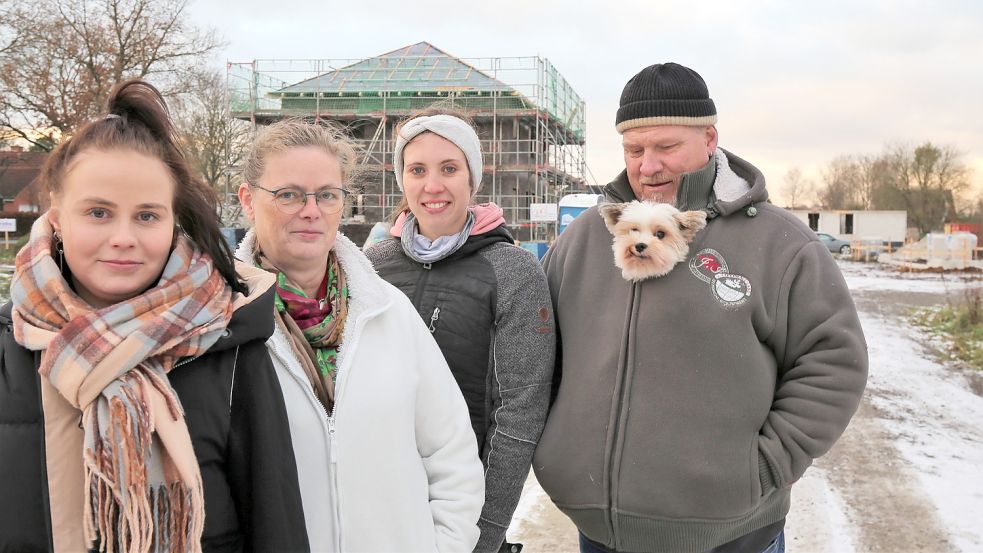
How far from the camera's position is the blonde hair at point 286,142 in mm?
2150

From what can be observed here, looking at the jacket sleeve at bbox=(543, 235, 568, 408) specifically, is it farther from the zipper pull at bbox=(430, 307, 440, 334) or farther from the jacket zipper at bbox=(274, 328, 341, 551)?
the jacket zipper at bbox=(274, 328, 341, 551)

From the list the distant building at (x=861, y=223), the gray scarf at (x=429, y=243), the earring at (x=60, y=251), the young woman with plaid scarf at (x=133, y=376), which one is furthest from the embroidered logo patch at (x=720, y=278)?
the distant building at (x=861, y=223)

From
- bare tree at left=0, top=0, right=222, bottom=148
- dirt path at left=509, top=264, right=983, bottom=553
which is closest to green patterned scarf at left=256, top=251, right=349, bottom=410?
dirt path at left=509, top=264, right=983, bottom=553

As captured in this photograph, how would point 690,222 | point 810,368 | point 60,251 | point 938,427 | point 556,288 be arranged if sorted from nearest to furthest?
1. point 60,251
2. point 810,368
3. point 690,222
4. point 556,288
5. point 938,427

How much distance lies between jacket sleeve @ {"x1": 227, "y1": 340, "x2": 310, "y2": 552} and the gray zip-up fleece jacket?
1.09 metres

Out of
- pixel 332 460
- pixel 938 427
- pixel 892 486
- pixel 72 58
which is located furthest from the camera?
pixel 72 58

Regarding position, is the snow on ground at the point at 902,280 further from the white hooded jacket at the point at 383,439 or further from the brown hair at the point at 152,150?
the brown hair at the point at 152,150

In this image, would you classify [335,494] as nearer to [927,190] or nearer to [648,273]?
[648,273]

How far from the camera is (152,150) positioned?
166 cm

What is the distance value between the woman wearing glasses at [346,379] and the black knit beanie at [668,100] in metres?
1.03

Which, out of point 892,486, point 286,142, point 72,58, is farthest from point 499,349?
point 72,58

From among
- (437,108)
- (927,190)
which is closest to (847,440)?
(437,108)

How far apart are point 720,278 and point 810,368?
0.41 metres

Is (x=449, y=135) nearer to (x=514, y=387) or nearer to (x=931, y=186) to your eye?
(x=514, y=387)
